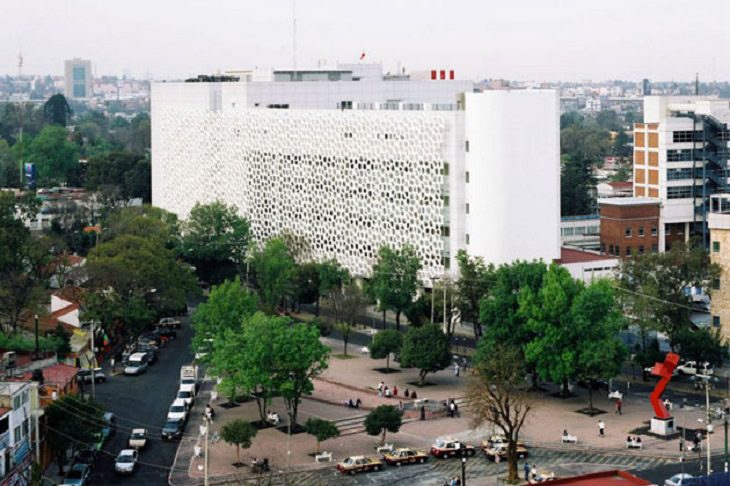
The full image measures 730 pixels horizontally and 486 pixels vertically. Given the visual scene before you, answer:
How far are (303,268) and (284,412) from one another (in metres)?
22.1

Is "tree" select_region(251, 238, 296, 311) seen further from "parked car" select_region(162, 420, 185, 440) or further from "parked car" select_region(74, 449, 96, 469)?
"parked car" select_region(74, 449, 96, 469)

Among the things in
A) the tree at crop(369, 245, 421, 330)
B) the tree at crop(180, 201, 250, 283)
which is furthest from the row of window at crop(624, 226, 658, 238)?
the tree at crop(180, 201, 250, 283)

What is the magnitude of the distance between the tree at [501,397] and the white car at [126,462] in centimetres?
1217

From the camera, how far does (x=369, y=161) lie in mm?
81750

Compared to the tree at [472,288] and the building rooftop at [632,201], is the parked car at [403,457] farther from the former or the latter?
the building rooftop at [632,201]

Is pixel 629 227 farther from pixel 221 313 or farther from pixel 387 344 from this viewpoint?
pixel 221 313

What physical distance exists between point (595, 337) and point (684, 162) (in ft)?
112

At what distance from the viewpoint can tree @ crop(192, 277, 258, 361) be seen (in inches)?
2323

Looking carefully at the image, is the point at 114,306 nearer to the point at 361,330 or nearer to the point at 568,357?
the point at 361,330

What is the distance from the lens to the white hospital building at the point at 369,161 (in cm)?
7244

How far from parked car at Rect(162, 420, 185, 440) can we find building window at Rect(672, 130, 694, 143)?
148 ft

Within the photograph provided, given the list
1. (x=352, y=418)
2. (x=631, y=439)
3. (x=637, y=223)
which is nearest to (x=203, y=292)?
(x=637, y=223)

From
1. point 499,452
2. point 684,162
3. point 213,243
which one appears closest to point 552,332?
point 499,452

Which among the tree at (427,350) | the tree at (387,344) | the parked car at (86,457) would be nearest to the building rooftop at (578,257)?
the tree at (387,344)
